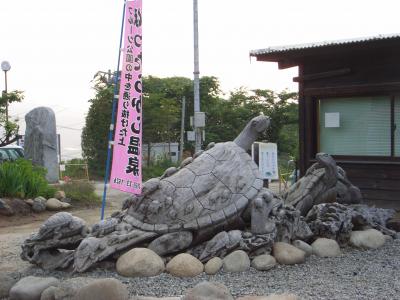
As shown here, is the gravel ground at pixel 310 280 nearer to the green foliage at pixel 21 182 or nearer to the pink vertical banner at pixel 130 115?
the pink vertical banner at pixel 130 115

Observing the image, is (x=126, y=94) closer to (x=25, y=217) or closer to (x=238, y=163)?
(x=238, y=163)

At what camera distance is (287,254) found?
5.34 meters

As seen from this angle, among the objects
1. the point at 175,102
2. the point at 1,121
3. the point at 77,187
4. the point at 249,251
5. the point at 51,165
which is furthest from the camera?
the point at 175,102

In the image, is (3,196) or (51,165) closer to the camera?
(3,196)

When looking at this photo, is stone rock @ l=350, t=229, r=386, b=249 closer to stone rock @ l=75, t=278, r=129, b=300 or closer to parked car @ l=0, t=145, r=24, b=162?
stone rock @ l=75, t=278, r=129, b=300

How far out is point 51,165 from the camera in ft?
49.1

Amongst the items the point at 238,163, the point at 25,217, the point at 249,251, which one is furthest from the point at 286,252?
the point at 25,217

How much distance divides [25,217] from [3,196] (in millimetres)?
864

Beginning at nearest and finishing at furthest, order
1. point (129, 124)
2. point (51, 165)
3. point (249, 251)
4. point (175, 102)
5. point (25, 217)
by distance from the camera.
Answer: point (249, 251), point (129, 124), point (25, 217), point (51, 165), point (175, 102)

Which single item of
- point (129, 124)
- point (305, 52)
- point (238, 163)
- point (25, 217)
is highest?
point (305, 52)

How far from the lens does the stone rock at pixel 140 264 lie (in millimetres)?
4941

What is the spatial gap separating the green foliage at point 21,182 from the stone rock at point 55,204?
0.39 m

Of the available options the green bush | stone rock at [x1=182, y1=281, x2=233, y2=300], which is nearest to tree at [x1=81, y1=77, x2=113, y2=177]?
the green bush

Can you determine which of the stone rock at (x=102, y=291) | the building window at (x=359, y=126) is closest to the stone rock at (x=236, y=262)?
the stone rock at (x=102, y=291)
